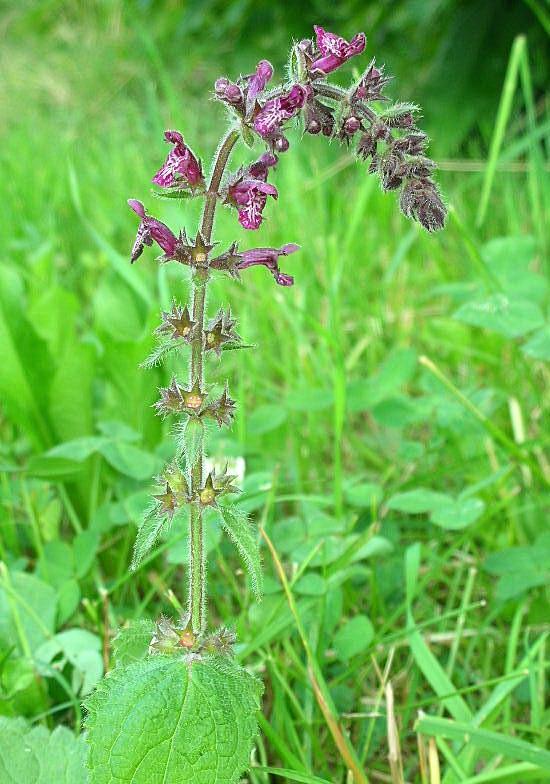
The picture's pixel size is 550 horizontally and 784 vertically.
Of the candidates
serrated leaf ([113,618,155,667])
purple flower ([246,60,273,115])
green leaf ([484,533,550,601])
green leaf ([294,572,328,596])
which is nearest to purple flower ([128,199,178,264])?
purple flower ([246,60,273,115])

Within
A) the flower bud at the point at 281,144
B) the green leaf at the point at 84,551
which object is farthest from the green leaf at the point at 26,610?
the flower bud at the point at 281,144

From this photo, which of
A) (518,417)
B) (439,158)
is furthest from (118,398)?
(439,158)

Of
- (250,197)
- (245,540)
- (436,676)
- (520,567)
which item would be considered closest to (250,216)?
(250,197)

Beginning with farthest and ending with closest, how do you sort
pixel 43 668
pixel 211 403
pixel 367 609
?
pixel 367 609, pixel 43 668, pixel 211 403

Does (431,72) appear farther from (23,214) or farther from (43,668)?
(43,668)

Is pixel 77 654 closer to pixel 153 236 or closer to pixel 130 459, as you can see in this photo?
pixel 130 459
